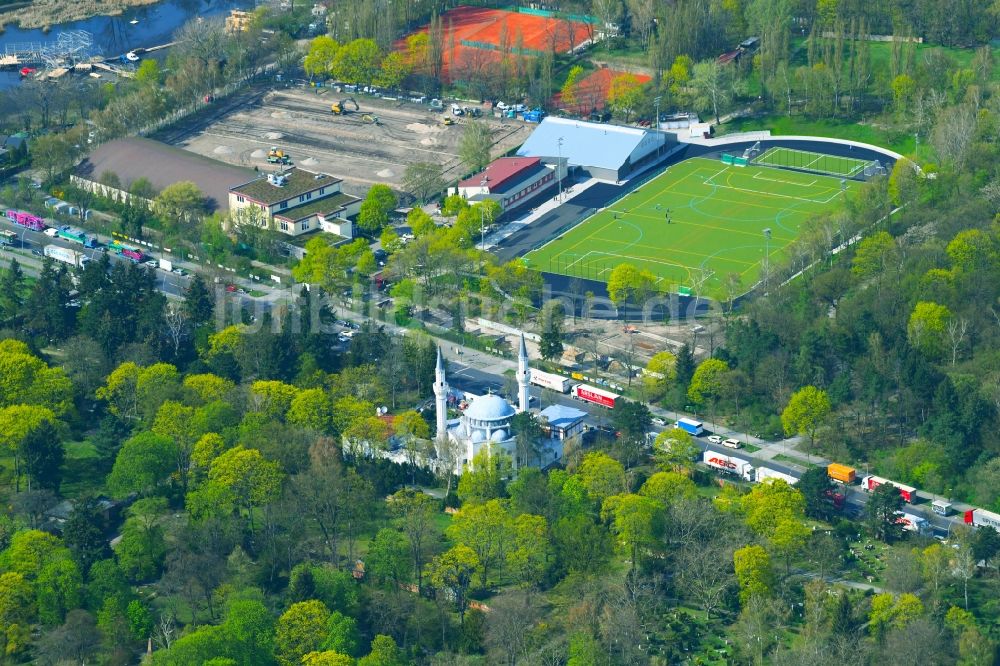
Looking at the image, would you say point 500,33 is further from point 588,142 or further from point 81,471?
point 81,471

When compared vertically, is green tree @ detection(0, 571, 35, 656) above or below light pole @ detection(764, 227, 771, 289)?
below

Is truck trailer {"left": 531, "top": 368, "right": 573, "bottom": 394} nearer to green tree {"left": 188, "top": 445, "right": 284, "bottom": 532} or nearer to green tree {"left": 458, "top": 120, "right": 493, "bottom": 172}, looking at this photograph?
green tree {"left": 188, "top": 445, "right": 284, "bottom": 532}

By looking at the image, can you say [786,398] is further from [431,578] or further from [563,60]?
[563,60]

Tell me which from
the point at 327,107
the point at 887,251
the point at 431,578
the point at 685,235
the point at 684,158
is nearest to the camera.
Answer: the point at 431,578

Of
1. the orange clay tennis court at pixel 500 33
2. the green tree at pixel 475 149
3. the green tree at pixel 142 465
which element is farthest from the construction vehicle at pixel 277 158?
the green tree at pixel 142 465

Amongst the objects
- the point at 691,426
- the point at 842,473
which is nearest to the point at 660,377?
the point at 691,426

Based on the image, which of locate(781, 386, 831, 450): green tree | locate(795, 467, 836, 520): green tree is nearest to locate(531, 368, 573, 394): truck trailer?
locate(781, 386, 831, 450): green tree

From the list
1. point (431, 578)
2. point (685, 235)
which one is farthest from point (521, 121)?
point (431, 578)

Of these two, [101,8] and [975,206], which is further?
[101,8]
